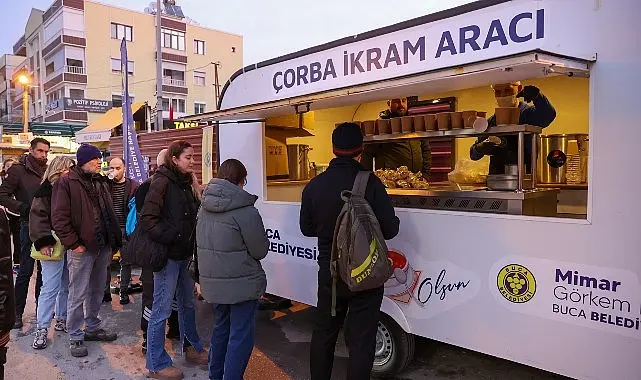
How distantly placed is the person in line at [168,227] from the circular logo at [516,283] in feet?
7.15

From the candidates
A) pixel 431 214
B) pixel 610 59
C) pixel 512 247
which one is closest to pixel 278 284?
pixel 431 214

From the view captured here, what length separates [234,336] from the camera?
3.18 meters

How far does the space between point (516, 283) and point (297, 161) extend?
2966mm

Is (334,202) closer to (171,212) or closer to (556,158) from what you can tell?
(171,212)

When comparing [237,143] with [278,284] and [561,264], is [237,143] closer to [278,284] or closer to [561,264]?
[278,284]

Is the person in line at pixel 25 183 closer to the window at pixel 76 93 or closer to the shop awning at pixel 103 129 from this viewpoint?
the shop awning at pixel 103 129

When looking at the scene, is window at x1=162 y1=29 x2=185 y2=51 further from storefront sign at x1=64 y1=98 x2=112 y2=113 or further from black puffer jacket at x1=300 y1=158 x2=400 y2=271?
black puffer jacket at x1=300 y1=158 x2=400 y2=271

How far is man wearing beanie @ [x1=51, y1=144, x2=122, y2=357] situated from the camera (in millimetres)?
3951

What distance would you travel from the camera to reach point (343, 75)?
3.88m

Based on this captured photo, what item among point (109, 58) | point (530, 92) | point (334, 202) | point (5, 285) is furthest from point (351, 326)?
point (109, 58)

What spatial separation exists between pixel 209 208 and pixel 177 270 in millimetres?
905

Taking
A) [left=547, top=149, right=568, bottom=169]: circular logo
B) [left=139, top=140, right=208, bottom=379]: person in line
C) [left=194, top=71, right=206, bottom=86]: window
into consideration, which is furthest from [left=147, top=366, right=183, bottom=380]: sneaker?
[left=194, top=71, right=206, bottom=86]: window

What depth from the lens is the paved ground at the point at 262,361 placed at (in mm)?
3746


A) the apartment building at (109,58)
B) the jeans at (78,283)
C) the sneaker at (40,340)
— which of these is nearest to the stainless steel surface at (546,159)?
the jeans at (78,283)
